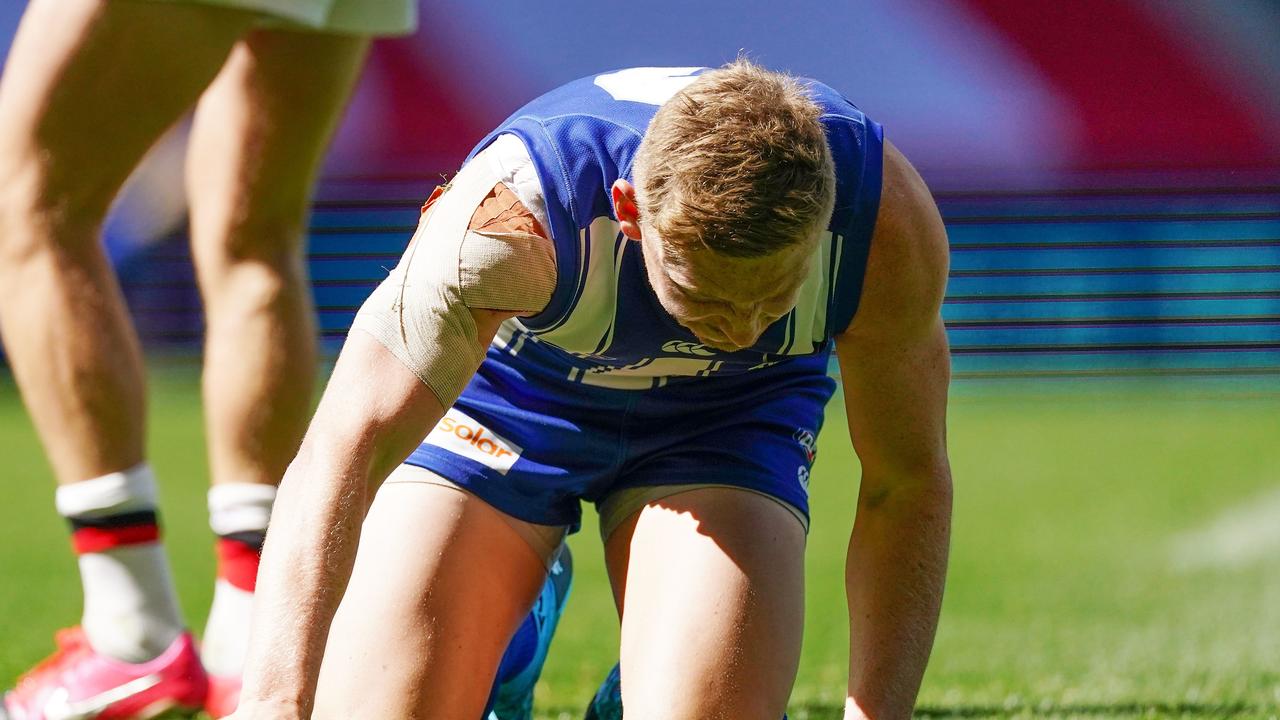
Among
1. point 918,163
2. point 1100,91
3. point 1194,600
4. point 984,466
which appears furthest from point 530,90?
point 1194,600

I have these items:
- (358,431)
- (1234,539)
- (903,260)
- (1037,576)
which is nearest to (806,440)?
(903,260)

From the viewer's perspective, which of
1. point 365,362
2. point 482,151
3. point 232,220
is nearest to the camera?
point 365,362

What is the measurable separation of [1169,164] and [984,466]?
20.0 feet

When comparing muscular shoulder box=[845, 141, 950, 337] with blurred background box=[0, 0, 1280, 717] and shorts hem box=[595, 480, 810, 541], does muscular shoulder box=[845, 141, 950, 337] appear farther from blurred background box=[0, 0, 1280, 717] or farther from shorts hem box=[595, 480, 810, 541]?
blurred background box=[0, 0, 1280, 717]

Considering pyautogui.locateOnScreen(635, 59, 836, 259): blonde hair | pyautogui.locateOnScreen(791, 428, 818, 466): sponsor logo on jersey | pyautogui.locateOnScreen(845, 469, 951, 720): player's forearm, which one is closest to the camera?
pyautogui.locateOnScreen(635, 59, 836, 259): blonde hair

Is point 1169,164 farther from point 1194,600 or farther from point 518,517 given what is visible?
point 518,517

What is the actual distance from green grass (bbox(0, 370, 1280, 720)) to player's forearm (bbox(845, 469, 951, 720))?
77 cm

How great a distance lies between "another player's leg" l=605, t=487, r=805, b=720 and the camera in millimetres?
2367

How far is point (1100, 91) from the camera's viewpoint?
13328 mm

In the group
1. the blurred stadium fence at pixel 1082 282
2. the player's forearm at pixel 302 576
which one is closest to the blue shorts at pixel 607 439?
the player's forearm at pixel 302 576

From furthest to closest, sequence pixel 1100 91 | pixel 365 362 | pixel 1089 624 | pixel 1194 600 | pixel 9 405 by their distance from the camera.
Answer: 1. pixel 1100 91
2. pixel 9 405
3. pixel 1194 600
4. pixel 1089 624
5. pixel 365 362

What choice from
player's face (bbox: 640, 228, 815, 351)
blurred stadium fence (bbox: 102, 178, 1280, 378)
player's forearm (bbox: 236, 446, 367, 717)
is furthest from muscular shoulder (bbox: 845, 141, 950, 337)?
blurred stadium fence (bbox: 102, 178, 1280, 378)

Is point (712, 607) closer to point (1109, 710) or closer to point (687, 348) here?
point (687, 348)

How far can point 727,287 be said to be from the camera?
2000 mm
